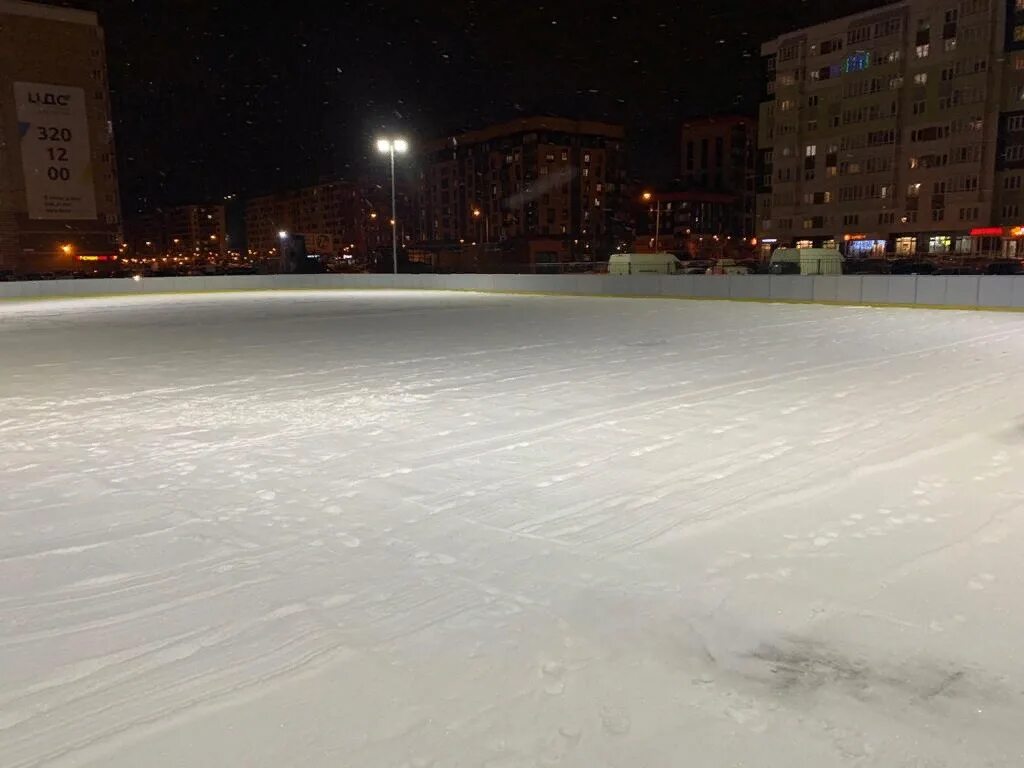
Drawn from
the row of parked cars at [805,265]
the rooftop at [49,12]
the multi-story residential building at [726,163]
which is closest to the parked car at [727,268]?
the row of parked cars at [805,265]

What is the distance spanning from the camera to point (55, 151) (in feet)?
262

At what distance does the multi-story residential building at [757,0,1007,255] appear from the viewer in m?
58.7

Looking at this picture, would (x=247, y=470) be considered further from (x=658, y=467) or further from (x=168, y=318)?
(x=168, y=318)

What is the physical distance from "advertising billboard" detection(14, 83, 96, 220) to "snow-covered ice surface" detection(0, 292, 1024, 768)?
85109 millimetres

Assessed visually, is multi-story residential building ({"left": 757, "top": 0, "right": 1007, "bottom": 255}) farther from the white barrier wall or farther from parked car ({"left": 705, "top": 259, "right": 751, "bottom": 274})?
the white barrier wall

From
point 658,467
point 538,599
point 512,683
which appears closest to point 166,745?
point 512,683

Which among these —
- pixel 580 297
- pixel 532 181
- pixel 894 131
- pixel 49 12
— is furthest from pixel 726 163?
pixel 580 297

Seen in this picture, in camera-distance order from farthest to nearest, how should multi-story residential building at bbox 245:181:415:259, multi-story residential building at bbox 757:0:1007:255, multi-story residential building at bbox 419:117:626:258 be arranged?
Result: multi-story residential building at bbox 245:181:415:259, multi-story residential building at bbox 419:117:626:258, multi-story residential building at bbox 757:0:1007:255

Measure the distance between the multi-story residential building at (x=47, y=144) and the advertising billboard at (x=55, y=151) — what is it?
0.09 meters

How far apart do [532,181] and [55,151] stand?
64870 millimetres

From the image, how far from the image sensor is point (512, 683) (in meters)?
2.84

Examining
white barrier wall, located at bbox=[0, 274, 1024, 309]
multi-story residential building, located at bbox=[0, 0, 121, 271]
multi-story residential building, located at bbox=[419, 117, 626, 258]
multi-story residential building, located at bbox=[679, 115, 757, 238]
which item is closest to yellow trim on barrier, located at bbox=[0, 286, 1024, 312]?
white barrier wall, located at bbox=[0, 274, 1024, 309]

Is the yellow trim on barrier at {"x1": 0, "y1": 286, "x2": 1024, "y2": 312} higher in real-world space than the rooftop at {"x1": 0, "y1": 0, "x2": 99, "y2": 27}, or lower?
lower

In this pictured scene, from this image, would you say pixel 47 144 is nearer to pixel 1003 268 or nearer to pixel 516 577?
pixel 1003 268
